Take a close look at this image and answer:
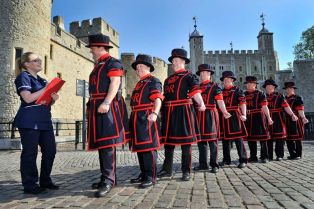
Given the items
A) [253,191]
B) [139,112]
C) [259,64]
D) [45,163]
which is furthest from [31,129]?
[259,64]

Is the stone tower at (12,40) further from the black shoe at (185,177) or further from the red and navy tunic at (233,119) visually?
the black shoe at (185,177)

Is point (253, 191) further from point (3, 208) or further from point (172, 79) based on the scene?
point (3, 208)

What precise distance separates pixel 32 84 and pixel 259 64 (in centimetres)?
8009

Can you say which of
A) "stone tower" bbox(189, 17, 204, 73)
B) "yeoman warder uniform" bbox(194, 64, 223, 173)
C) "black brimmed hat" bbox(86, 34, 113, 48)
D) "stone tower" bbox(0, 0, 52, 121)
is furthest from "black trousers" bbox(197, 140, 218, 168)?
"stone tower" bbox(189, 17, 204, 73)

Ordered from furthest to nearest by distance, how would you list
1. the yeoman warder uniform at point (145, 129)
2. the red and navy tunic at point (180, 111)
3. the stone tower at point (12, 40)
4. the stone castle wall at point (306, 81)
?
the stone castle wall at point (306, 81) → the stone tower at point (12, 40) → the red and navy tunic at point (180, 111) → the yeoman warder uniform at point (145, 129)

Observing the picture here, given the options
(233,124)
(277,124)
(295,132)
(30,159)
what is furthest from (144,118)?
(295,132)

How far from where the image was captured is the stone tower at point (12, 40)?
16.3 m

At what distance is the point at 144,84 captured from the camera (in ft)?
15.4

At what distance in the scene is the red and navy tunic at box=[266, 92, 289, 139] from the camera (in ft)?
24.3

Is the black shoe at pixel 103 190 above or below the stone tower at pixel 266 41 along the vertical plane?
below

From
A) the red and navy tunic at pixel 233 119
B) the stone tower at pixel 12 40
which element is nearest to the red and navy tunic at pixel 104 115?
the red and navy tunic at pixel 233 119

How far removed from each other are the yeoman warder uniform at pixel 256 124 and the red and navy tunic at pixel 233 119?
0.71 m

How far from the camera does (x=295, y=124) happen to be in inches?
309

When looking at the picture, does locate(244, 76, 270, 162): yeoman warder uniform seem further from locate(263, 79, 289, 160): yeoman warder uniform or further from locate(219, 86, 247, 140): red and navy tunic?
locate(219, 86, 247, 140): red and navy tunic
